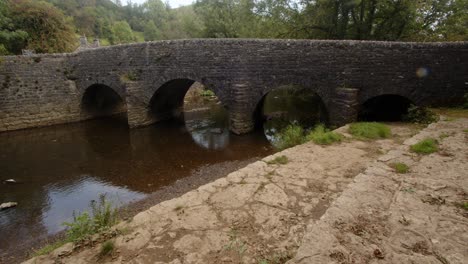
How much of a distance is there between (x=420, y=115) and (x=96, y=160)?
34.2 ft

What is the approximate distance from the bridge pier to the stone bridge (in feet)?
0.11

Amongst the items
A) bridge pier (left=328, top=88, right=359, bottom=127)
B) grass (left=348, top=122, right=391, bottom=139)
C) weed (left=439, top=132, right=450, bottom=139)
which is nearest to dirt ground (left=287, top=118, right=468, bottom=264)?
weed (left=439, top=132, right=450, bottom=139)

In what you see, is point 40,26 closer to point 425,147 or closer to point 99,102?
point 99,102

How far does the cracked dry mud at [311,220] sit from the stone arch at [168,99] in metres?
9.29

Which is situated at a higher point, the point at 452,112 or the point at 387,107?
the point at 452,112

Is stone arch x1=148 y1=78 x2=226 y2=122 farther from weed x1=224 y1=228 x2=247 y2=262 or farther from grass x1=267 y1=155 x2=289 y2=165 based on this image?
weed x1=224 y1=228 x2=247 y2=262

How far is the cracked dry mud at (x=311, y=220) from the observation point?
7.02 feet

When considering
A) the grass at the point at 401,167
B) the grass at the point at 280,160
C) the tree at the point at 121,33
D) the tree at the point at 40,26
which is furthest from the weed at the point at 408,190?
the tree at the point at 121,33

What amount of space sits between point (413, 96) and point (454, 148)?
16.0 ft

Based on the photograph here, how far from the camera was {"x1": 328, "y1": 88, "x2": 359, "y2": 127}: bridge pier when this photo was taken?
8.72 meters

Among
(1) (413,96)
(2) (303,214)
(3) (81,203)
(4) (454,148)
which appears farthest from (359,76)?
(3) (81,203)

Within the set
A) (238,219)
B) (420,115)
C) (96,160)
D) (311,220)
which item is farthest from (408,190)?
(96,160)

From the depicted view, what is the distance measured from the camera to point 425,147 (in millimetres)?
4168

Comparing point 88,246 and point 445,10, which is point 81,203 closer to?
point 88,246
